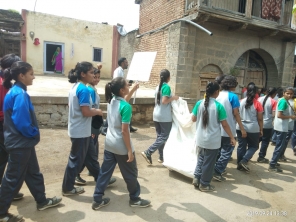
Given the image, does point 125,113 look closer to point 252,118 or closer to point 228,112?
point 228,112

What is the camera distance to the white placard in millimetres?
5123

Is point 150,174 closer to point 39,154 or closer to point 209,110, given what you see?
point 209,110

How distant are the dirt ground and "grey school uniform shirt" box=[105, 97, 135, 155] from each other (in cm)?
77

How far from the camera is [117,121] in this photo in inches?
103

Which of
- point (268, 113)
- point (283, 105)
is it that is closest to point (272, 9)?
point (268, 113)

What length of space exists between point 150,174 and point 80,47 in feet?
41.2

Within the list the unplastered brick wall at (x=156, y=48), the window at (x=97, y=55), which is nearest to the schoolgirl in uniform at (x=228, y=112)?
the unplastered brick wall at (x=156, y=48)

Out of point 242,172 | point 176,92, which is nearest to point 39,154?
point 242,172

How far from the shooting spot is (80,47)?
1470 centimetres

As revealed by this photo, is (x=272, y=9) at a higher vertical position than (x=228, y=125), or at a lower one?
higher

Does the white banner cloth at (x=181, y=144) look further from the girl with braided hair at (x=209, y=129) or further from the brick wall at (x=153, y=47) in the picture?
the brick wall at (x=153, y=47)

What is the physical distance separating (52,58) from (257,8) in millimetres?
11166

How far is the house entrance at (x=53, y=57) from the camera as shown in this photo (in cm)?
1399
